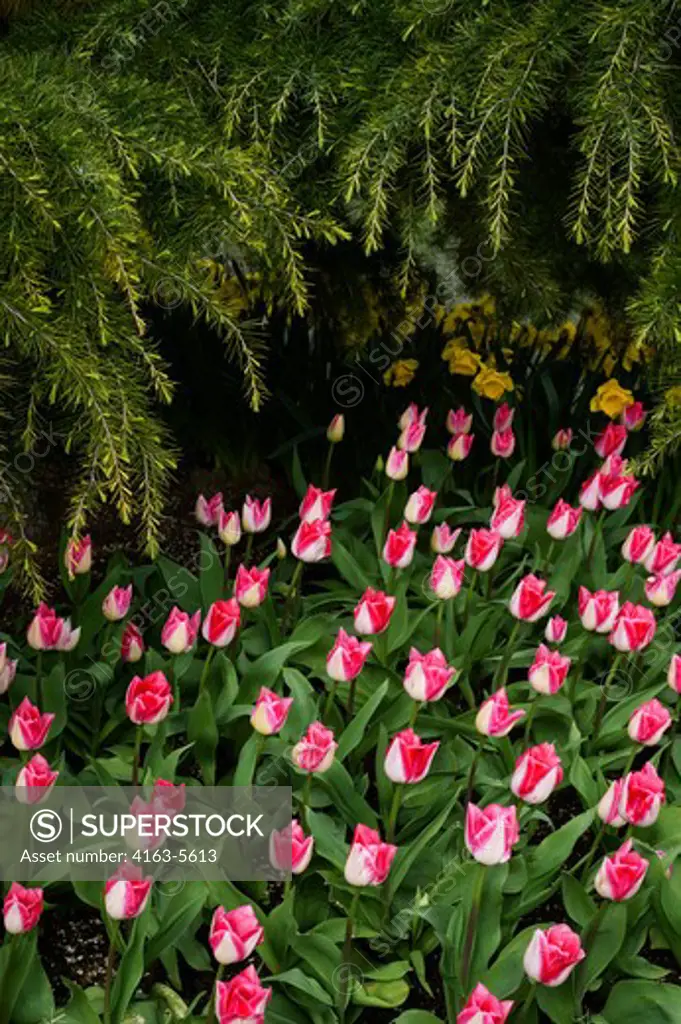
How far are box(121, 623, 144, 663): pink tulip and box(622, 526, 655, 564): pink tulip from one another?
2.73ft

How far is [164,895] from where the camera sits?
1738 mm

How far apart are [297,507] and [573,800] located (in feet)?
3.52

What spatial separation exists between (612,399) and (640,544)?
0.64 meters

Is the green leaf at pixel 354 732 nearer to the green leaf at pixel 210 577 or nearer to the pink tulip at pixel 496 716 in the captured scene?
the pink tulip at pixel 496 716

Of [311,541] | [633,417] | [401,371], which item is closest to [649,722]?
[311,541]

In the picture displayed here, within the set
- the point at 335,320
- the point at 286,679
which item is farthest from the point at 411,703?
the point at 335,320

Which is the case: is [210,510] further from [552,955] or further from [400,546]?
[552,955]

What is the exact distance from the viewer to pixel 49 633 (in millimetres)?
1915

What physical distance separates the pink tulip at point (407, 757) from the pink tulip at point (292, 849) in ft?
0.45

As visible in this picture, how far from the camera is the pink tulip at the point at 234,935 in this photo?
1.37 m

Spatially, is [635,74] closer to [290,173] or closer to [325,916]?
[290,173]

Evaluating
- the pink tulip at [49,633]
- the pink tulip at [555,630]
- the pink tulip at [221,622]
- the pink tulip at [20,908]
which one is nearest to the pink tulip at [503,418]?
the pink tulip at [555,630]

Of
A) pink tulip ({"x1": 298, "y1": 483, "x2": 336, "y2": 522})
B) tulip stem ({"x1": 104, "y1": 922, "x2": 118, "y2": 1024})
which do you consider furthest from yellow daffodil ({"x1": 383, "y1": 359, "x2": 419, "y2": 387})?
tulip stem ({"x1": 104, "y1": 922, "x2": 118, "y2": 1024})

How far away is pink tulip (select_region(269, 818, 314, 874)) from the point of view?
1.56 metres
